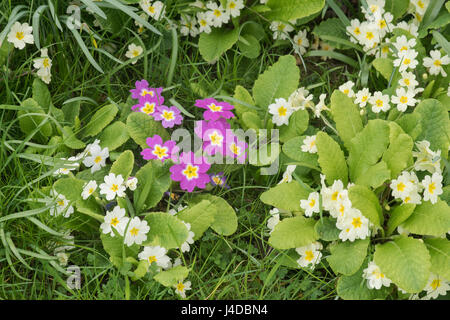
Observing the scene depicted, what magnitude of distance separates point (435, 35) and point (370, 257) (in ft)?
3.80

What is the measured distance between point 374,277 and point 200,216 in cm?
72

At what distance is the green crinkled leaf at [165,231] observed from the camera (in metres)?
2.40

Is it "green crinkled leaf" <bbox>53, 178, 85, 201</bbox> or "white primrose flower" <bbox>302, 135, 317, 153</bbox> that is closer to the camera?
"green crinkled leaf" <bbox>53, 178, 85, 201</bbox>

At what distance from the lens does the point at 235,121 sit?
289 cm

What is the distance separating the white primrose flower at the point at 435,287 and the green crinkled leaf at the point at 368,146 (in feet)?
1.58

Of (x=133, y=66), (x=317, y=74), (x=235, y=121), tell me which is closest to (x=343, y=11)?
(x=317, y=74)

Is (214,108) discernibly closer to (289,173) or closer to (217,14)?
(289,173)

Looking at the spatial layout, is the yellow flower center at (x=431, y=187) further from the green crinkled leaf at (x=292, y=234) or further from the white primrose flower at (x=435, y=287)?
the green crinkled leaf at (x=292, y=234)

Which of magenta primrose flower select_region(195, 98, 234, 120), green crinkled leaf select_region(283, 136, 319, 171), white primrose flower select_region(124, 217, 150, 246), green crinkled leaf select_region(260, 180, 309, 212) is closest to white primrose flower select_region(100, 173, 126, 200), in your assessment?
white primrose flower select_region(124, 217, 150, 246)

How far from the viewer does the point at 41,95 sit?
111 inches

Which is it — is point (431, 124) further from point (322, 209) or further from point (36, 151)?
point (36, 151)

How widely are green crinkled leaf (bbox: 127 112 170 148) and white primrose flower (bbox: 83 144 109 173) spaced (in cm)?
14

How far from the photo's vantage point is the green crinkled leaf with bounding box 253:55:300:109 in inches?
113

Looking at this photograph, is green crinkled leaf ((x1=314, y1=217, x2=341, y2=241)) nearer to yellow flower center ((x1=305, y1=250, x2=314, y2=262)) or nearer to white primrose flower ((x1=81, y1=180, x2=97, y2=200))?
yellow flower center ((x1=305, y1=250, x2=314, y2=262))
